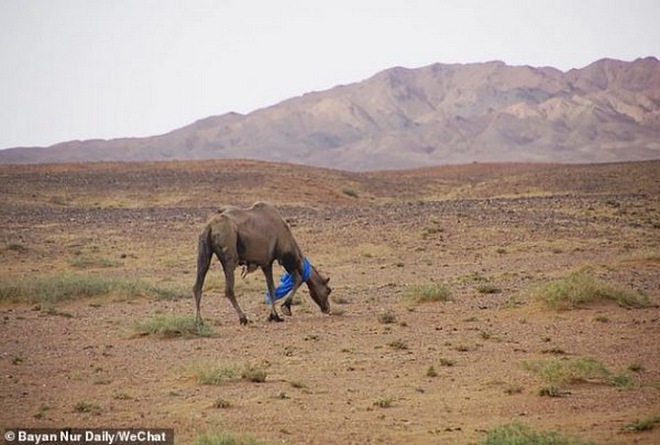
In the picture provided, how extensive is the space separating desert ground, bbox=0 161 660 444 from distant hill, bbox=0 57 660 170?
339 ft

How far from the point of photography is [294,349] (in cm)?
1431

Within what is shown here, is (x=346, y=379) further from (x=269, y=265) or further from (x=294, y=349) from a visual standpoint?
(x=269, y=265)

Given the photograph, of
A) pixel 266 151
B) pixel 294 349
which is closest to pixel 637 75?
pixel 266 151

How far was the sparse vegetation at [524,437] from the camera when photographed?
7.87 meters

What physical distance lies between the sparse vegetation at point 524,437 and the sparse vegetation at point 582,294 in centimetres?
918

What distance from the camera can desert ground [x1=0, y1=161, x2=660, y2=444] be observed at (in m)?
9.80

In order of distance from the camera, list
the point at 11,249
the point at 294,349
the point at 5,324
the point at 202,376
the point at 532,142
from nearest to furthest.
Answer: the point at 202,376
the point at 294,349
the point at 5,324
the point at 11,249
the point at 532,142

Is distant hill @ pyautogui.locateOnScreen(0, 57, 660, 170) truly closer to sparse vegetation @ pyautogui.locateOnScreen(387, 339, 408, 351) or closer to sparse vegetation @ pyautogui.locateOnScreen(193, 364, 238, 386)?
sparse vegetation @ pyautogui.locateOnScreen(387, 339, 408, 351)

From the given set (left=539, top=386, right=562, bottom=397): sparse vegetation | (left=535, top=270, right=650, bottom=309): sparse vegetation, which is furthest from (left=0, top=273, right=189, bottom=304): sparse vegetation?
(left=539, top=386, right=562, bottom=397): sparse vegetation

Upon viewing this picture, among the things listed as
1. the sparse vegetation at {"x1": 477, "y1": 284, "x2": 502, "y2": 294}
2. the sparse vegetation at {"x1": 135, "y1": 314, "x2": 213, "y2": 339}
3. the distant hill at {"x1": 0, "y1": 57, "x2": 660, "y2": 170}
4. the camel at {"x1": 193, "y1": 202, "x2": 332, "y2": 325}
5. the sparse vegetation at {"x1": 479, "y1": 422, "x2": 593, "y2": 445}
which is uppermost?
the distant hill at {"x1": 0, "y1": 57, "x2": 660, "y2": 170}

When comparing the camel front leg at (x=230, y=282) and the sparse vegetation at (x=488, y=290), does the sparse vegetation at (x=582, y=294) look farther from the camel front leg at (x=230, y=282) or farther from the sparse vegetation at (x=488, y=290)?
the camel front leg at (x=230, y=282)

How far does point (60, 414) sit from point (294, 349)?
5002 millimetres

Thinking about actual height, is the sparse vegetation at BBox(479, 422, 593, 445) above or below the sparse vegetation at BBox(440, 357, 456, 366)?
above

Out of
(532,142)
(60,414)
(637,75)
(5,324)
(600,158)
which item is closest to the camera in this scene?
(60,414)
